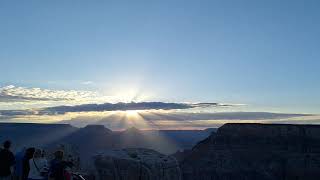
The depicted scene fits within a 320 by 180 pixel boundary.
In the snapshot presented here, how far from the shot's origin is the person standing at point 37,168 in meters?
14.8

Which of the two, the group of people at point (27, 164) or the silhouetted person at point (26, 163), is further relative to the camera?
the silhouetted person at point (26, 163)

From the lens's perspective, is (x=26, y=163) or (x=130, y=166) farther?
(x=130, y=166)

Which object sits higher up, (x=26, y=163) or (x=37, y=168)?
(x=26, y=163)

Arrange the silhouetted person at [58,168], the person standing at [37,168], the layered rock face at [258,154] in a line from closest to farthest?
the silhouetted person at [58,168], the person standing at [37,168], the layered rock face at [258,154]

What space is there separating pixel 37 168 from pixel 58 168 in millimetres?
2098

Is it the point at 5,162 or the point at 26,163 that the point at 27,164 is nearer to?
the point at 26,163

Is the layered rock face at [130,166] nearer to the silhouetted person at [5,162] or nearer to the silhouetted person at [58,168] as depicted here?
the silhouetted person at [5,162]

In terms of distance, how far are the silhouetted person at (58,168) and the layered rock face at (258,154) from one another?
5127 cm

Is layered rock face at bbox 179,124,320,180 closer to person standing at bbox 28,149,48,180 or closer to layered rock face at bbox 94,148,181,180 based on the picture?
layered rock face at bbox 94,148,181,180

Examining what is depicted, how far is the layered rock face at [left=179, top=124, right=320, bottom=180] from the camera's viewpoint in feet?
204

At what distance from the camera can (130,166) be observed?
155ft

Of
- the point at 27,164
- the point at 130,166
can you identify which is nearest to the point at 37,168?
the point at 27,164

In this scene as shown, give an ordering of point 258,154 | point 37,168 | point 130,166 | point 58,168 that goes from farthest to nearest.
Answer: point 258,154
point 130,166
point 37,168
point 58,168

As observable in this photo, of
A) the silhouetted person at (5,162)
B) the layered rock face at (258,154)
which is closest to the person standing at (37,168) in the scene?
the silhouetted person at (5,162)
